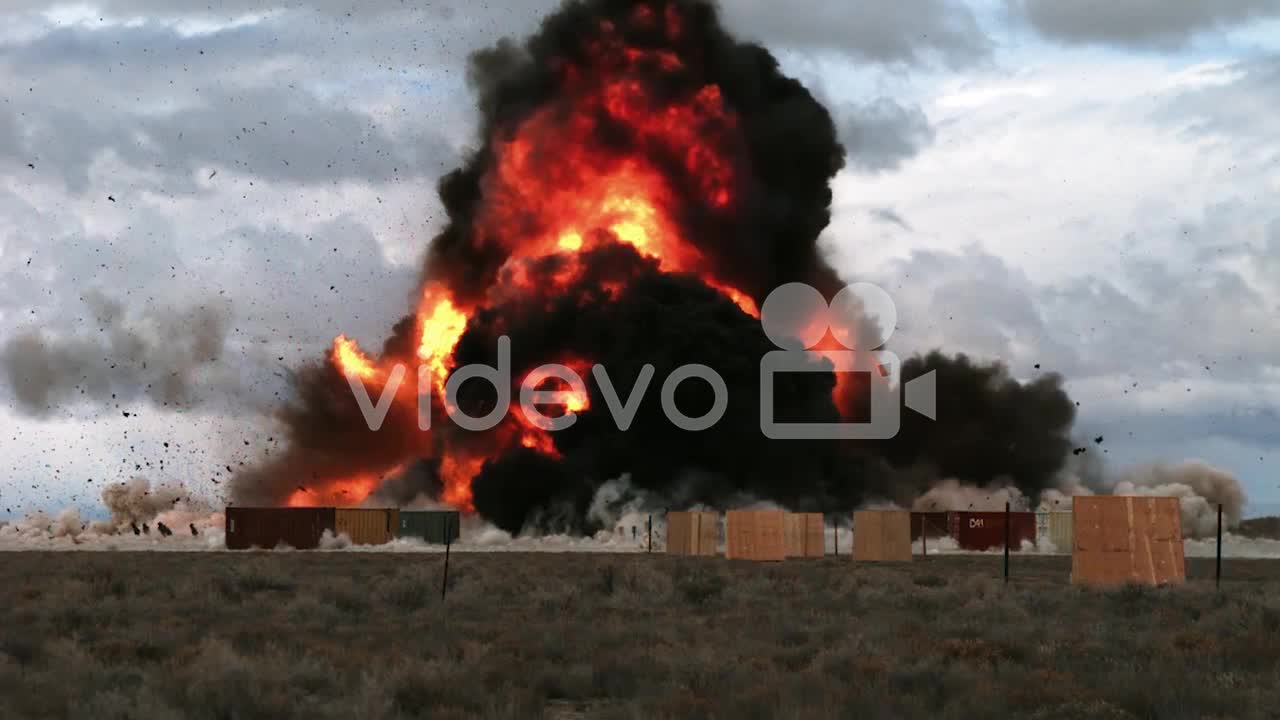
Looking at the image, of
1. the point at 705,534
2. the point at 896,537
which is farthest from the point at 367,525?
the point at 896,537

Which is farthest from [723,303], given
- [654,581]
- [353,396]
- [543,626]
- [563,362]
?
[543,626]

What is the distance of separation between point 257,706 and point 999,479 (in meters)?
110

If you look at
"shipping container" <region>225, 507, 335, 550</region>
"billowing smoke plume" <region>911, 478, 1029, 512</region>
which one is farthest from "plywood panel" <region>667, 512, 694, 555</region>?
"billowing smoke plume" <region>911, 478, 1029, 512</region>

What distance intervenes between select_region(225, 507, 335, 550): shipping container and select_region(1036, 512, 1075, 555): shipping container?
4555 cm

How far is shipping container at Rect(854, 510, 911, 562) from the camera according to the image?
237 feet

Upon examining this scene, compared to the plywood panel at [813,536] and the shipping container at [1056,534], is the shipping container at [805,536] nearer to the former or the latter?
the plywood panel at [813,536]

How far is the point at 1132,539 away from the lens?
42688 millimetres

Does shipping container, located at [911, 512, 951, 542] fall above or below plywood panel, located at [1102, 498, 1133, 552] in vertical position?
below

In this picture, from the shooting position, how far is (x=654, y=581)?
43.2m

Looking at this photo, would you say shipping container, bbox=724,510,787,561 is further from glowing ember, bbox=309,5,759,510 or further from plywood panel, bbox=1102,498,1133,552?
glowing ember, bbox=309,5,759,510

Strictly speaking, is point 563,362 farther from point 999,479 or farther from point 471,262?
point 999,479

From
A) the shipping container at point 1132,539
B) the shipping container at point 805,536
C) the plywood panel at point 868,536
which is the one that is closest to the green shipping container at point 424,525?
the shipping container at point 805,536

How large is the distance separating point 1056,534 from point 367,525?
4388cm

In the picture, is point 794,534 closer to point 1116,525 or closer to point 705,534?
point 705,534
